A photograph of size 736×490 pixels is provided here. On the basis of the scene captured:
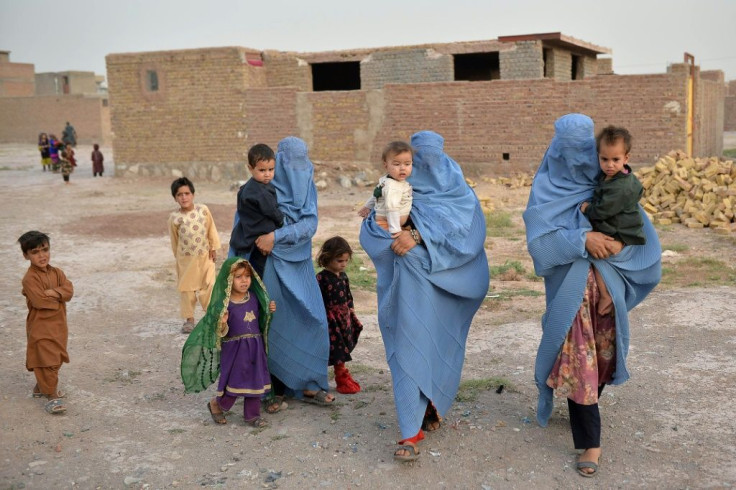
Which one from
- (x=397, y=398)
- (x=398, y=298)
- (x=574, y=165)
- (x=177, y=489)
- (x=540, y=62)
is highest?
(x=540, y=62)

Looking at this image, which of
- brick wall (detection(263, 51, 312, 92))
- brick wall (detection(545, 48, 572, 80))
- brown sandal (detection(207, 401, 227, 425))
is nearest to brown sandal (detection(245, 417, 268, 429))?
brown sandal (detection(207, 401, 227, 425))

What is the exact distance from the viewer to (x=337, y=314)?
4793 millimetres

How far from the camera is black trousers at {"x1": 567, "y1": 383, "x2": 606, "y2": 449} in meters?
3.68

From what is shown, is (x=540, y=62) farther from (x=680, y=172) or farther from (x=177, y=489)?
(x=177, y=489)

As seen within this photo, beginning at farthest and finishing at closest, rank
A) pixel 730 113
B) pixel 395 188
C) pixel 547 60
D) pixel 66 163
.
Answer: pixel 730 113 → pixel 66 163 → pixel 547 60 → pixel 395 188

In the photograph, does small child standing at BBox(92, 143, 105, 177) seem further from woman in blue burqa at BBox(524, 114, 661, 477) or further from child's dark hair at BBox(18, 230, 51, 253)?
woman in blue burqa at BBox(524, 114, 661, 477)

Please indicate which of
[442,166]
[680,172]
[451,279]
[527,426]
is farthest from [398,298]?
[680,172]

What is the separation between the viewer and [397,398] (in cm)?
382

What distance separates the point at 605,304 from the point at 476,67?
1692 cm

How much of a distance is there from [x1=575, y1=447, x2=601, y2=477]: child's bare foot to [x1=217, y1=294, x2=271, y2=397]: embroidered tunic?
5.56ft

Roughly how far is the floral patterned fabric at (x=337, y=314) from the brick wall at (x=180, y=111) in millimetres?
14052

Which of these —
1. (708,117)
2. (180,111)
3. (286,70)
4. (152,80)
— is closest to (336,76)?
(286,70)

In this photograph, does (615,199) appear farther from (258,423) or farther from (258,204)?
(258,423)

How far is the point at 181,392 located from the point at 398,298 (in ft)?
6.07
